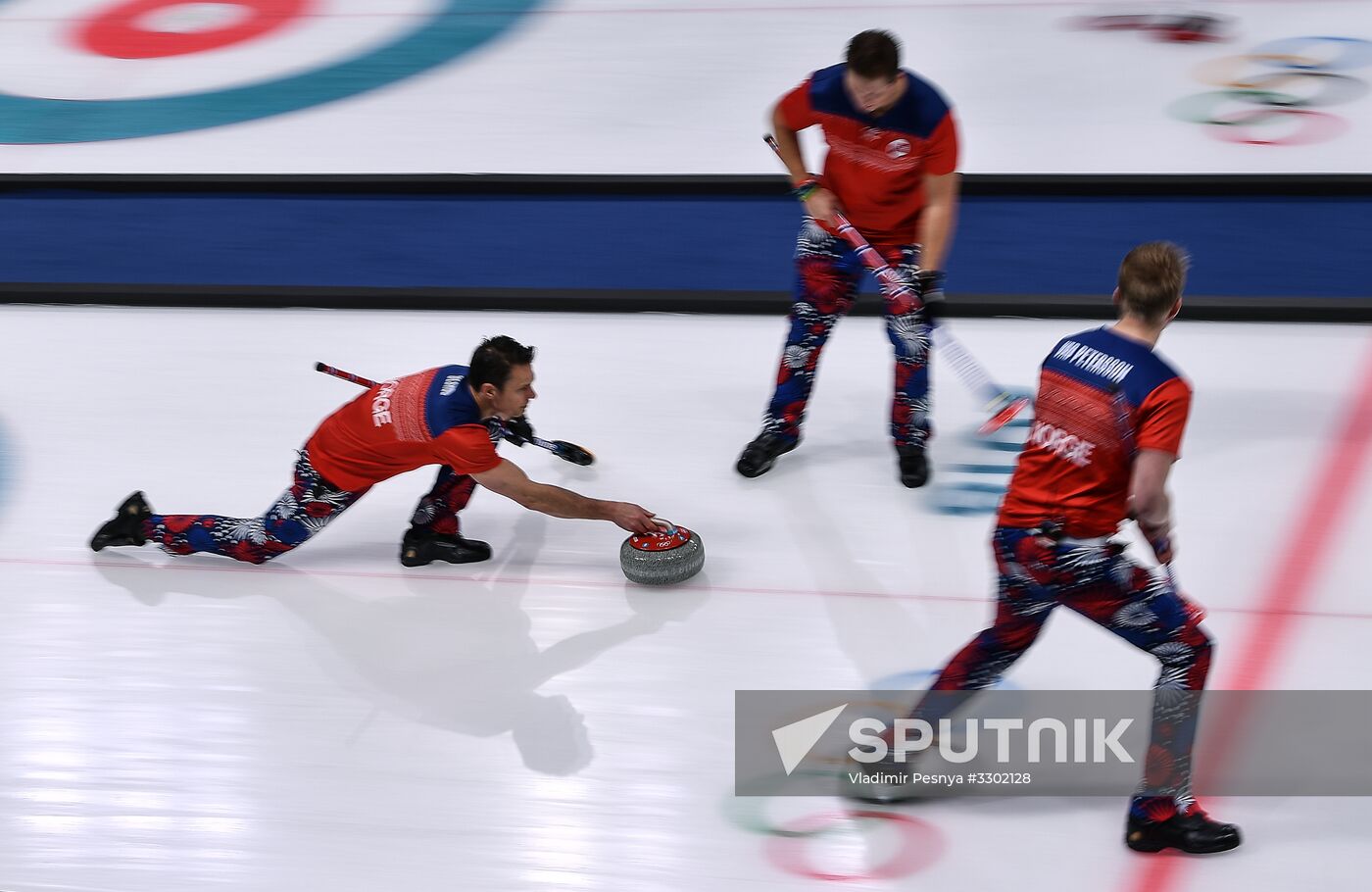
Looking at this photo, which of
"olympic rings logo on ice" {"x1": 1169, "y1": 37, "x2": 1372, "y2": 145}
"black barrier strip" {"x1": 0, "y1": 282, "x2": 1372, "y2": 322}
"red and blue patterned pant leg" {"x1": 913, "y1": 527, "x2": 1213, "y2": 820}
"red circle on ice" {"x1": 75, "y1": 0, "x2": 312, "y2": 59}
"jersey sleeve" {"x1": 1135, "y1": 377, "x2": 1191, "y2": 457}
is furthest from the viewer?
"red circle on ice" {"x1": 75, "y1": 0, "x2": 312, "y2": 59}

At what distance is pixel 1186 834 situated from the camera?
2.44 metres

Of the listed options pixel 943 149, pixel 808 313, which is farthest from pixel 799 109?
pixel 808 313

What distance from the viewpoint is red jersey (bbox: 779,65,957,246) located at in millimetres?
3285

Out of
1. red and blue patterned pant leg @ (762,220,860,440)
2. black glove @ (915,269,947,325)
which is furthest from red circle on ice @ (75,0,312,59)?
black glove @ (915,269,947,325)

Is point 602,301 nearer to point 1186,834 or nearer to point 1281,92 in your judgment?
point 1186,834

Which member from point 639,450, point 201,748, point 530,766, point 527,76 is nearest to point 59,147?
point 527,76

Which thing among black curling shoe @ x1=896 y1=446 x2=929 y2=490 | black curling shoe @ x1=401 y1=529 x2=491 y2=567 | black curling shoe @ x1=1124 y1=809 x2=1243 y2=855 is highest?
black curling shoe @ x1=896 y1=446 x2=929 y2=490

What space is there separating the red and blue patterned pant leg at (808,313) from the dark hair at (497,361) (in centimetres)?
90

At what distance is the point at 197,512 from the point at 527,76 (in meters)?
3.15

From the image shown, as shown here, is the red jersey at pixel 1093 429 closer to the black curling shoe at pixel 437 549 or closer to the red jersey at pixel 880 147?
the red jersey at pixel 880 147

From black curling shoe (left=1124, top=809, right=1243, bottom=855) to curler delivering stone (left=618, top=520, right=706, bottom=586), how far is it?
46.3 inches

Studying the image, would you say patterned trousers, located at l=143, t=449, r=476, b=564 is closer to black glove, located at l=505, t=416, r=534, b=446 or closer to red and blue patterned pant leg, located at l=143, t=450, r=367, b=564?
red and blue patterned pant leg, located at l=143, t=450, r=367, b=564

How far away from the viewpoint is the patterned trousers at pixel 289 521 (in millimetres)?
3281

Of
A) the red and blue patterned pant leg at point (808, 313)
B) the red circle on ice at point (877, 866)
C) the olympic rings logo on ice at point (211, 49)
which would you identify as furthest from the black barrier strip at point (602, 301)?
the red circle on ice at point (877, 866)
